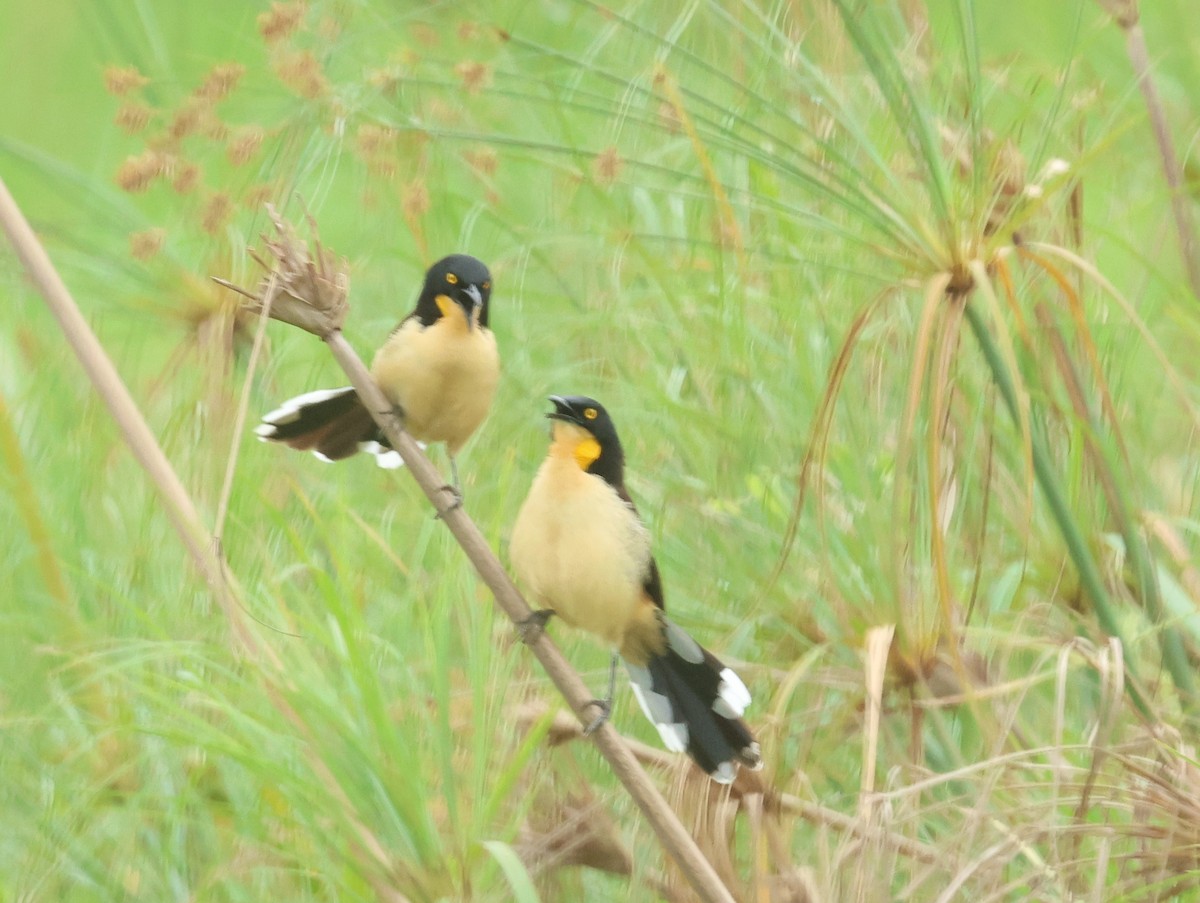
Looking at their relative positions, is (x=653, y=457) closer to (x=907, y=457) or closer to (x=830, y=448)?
(x=830, y=448)

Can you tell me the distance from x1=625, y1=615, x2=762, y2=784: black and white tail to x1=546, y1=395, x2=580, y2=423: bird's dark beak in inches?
15.6

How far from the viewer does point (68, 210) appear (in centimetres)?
366

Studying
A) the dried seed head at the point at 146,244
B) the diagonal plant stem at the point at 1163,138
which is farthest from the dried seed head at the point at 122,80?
the diagonal plant stem at the point at 1163,138

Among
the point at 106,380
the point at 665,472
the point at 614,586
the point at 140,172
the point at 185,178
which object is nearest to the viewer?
the point at 106,380

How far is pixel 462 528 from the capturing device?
6.31 feet

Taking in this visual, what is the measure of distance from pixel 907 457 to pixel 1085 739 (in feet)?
2.13

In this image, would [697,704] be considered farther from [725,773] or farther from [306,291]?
[306,291]

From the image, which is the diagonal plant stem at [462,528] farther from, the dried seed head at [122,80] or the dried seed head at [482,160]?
the dried seed head at [482,160]

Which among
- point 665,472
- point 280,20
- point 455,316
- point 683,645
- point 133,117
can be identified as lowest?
point 683,645

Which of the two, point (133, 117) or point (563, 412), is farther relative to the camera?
point (563, 412)

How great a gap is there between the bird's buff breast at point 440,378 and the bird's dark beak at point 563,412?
122 mm

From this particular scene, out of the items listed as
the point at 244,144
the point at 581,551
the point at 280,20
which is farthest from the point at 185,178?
the point at 581,551

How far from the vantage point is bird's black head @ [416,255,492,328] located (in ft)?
9.02

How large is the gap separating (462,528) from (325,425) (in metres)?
0.90
